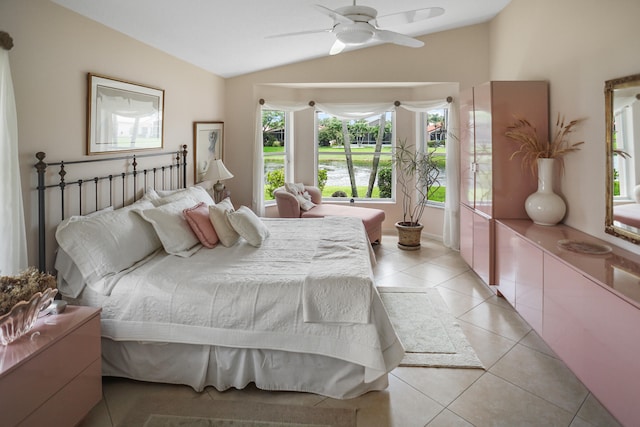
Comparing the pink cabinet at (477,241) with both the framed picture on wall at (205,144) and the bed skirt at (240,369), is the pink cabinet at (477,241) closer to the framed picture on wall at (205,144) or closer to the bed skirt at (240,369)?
the bed skirt at (240,369)

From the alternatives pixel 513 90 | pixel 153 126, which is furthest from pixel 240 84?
pixel 513 90

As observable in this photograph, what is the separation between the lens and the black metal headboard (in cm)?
236

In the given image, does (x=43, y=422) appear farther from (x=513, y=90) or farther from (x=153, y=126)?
(x=513, y=90)

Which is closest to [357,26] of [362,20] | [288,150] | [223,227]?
[362,20]

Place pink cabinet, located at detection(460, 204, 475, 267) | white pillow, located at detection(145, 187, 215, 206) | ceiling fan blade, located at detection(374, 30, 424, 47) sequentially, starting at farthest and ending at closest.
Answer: pink cabinet, located at detection(460, 204, 475, 267)
white pillow, located at detection(145, 187, 215, 206)
ceiling fan blade, located at detection(374, 30, 424, 47)

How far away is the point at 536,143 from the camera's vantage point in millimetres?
3369

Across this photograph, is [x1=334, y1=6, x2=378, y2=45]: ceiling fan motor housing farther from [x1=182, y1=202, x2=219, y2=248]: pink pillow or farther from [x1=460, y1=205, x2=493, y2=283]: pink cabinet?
[x1=460, y1=205, x2=493, y2=283]: pink cabinet

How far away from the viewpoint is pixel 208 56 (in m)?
4.27

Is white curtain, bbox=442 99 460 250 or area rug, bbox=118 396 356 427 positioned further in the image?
white curtain, bbox=442 99 460 250

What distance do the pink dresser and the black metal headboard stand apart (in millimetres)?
3131

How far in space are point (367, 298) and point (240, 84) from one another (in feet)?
13.9

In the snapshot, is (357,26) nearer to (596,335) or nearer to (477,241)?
(596,335)

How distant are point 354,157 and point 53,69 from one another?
15.3 feet

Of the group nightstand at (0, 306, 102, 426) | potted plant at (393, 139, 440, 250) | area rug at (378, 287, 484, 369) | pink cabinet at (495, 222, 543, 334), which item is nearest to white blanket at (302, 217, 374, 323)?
area rug at (378, 287, 484, 369)
